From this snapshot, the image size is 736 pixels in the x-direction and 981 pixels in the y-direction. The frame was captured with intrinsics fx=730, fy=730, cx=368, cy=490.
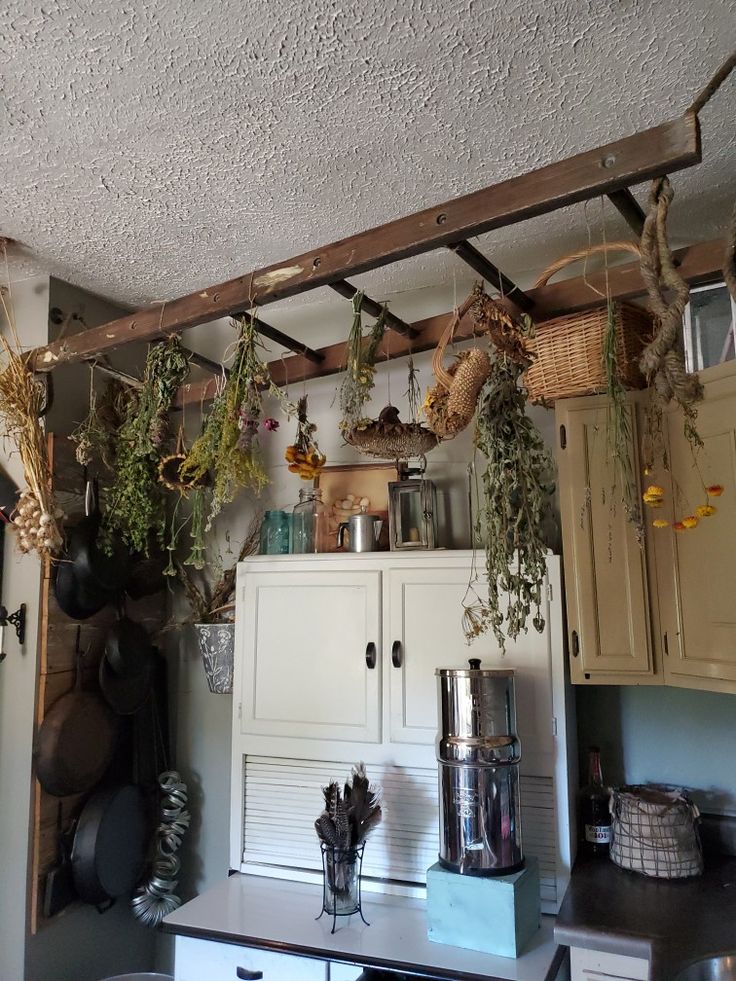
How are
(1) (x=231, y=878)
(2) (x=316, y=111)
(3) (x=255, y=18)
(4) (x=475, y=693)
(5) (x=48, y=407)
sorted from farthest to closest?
(5) (x=48, y=407) → (1) (x=231, y=878) → (4) (x=475, y=693) → (2) (x=316, y=111) → (3) (x=255, y=18)

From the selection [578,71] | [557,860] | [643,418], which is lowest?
[557,860]

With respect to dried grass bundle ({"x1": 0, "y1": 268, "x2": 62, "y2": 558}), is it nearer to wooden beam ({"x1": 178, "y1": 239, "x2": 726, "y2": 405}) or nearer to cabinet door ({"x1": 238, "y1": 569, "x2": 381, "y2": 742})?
wooden beam ({"x1": 178, "y1": 239, "x2": 726, "y2": 405})

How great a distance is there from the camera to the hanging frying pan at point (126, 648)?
2582mm

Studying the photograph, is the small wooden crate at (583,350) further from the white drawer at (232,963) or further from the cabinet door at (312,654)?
the white drawer at (232,963)

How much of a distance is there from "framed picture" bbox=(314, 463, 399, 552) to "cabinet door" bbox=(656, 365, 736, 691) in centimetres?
98

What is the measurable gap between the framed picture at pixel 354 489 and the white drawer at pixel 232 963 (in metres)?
1.24

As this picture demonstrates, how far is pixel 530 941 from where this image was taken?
75.4 inches

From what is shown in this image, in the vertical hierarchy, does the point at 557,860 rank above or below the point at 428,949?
above

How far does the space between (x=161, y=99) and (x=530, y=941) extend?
2307 millimetres

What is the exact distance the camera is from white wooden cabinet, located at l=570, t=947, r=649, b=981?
5.47 ft

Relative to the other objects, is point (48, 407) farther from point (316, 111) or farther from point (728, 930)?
point (728, 930)

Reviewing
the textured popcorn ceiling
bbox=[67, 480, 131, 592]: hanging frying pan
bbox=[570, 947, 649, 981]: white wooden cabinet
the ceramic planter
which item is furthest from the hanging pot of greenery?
bbox=[67, 480, 131, 592]: hanging frying pan

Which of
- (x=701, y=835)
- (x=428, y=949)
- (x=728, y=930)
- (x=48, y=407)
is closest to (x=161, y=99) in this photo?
(x=48, y=407)

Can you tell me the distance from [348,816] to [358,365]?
1319 mm
